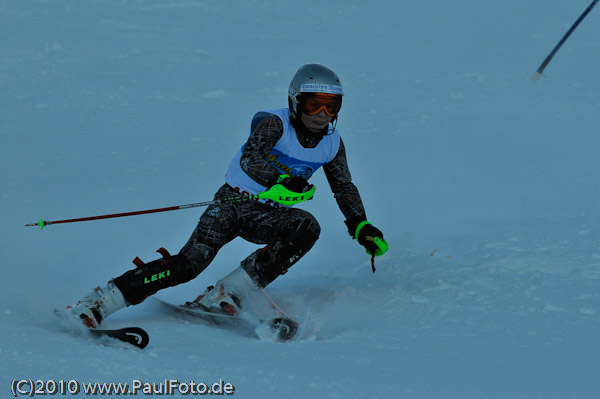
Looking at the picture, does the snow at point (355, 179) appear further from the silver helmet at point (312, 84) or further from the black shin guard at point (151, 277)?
the silver helmet at point (312, 84)

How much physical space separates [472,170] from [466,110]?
5.18 feet

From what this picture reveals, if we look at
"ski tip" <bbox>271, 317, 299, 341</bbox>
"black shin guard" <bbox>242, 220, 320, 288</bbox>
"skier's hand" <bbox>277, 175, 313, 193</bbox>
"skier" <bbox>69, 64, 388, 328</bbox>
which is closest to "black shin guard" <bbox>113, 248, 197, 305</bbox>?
"skier" <bbox>69, 64, 388, 328</bbox>

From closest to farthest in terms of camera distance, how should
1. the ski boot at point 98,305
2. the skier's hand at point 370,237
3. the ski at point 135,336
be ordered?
the ski at point 135,336 → the ski boot at point 98,305 → the skier's hand at point 370,237

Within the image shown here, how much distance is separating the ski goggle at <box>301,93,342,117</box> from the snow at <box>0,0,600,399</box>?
1.07m

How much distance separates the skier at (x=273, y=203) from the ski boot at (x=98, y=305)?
15cm

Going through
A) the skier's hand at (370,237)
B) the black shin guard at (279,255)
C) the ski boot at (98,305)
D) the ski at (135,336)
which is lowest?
the ski at (135,336)

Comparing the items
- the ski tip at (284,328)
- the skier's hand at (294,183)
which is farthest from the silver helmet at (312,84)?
the ski tip at (284,328)

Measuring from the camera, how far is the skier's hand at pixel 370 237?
13.5 ft

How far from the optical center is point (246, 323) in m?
3.82

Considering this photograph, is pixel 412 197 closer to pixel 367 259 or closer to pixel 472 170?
pixel 472 170

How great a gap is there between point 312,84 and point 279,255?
91cm

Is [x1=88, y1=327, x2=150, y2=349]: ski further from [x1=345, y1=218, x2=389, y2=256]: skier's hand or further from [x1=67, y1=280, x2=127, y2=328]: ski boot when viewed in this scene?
[x1=345, y1=218, x2=389, y2=256]: skier's hand

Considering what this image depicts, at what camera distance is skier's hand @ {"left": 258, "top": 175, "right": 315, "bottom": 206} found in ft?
12.5

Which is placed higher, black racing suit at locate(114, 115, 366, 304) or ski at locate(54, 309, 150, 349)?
black racing suit at locate(114, 115, 366, 304)
